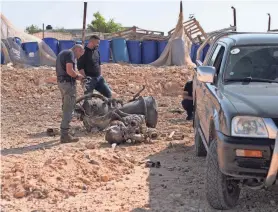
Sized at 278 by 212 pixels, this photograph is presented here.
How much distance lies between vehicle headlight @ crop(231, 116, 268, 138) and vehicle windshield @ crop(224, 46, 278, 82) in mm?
1140

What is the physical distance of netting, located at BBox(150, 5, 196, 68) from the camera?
2233 cm

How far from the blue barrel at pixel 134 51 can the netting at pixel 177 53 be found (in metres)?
0.82

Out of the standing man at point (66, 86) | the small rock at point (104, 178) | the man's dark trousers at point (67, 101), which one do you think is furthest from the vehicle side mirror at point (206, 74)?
the man's dark trousers at point (67, 101)

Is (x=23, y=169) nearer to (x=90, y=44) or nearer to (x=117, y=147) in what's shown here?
(x=117, y=147)

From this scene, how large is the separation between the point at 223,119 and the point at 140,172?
86.2 inches

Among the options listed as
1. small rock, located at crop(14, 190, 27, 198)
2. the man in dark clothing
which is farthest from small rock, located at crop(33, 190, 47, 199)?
the man in dark clothing

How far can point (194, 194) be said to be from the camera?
5.30 meters

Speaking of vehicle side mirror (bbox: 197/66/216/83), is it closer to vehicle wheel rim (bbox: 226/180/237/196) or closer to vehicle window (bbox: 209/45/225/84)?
vehicle window (bbox: 209/45/225/84)

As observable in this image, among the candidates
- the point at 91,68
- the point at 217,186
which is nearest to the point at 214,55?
the point at 217,186

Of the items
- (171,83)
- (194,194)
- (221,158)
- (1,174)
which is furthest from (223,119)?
(171,83)

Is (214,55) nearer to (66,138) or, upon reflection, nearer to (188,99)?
(66,138)

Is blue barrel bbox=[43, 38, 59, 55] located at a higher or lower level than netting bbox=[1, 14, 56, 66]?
higher

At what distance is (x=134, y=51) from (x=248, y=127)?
61.7 ft

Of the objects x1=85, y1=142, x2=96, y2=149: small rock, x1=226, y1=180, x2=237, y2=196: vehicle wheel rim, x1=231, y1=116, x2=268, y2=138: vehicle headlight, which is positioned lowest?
x1=85, y1=142, x2=96, y2=149: small rock
